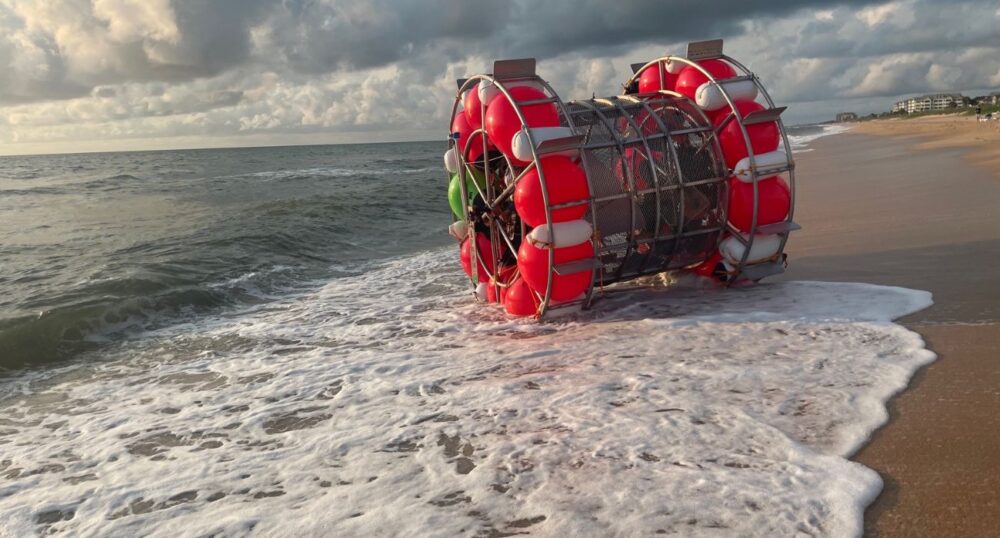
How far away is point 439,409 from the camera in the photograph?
209 inches

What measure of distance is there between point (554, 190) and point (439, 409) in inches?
104

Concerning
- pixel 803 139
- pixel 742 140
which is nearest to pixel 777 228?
pixel 742 140

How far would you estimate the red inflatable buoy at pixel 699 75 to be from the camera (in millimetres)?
8477

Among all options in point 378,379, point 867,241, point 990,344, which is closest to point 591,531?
point 378,379

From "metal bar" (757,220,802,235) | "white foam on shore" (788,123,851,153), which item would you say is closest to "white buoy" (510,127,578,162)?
"metal bar" (757,220,802,235)

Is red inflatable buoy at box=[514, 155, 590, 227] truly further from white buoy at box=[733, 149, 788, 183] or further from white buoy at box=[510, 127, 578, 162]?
white buoy at box=[733, 149, 788, 183]

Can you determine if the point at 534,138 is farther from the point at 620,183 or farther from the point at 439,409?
the point at 439,409

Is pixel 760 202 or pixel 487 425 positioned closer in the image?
pixel 487 425

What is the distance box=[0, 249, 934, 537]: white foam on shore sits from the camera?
375 centimetres

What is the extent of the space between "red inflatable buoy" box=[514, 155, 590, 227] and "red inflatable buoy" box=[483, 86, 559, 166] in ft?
1.62

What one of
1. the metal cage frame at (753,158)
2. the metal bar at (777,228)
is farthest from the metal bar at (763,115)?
the metal bar at (777,228)

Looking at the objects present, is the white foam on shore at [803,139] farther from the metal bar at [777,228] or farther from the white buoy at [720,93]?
the metal bar at [777,228]

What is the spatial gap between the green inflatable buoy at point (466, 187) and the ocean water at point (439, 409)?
4.03 feet

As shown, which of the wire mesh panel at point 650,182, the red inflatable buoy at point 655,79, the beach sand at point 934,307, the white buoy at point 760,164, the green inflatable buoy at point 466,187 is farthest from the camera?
the red inflatable buoy at point 655,79
